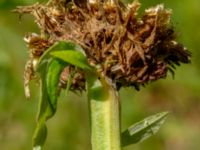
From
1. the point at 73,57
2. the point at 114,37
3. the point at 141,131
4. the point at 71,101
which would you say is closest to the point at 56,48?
the point at 73,57

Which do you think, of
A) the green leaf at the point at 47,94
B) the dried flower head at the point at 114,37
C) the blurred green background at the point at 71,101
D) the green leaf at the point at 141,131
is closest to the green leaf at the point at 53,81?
the green leaf at the point at 47,94

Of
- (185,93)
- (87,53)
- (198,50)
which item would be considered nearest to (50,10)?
(87,53)

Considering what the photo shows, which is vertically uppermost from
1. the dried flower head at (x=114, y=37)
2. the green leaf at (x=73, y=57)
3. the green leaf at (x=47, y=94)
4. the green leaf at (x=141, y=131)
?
the dried flower head at (x=114, y=37)

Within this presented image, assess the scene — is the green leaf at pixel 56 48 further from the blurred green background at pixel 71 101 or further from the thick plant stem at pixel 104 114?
the blurred green background at pixel 71 101

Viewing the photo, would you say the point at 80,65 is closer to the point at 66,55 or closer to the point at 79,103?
the point at 66,55

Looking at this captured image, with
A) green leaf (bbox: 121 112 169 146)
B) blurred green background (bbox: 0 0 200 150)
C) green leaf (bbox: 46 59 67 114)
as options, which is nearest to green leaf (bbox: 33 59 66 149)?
green leaf (bbox: 46 59 67 114)

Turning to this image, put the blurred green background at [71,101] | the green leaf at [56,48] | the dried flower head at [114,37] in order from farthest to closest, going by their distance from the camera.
→ the blurred green background at [71,101] < the dried flower head at [114,37] < the green leaf at [56,48]
